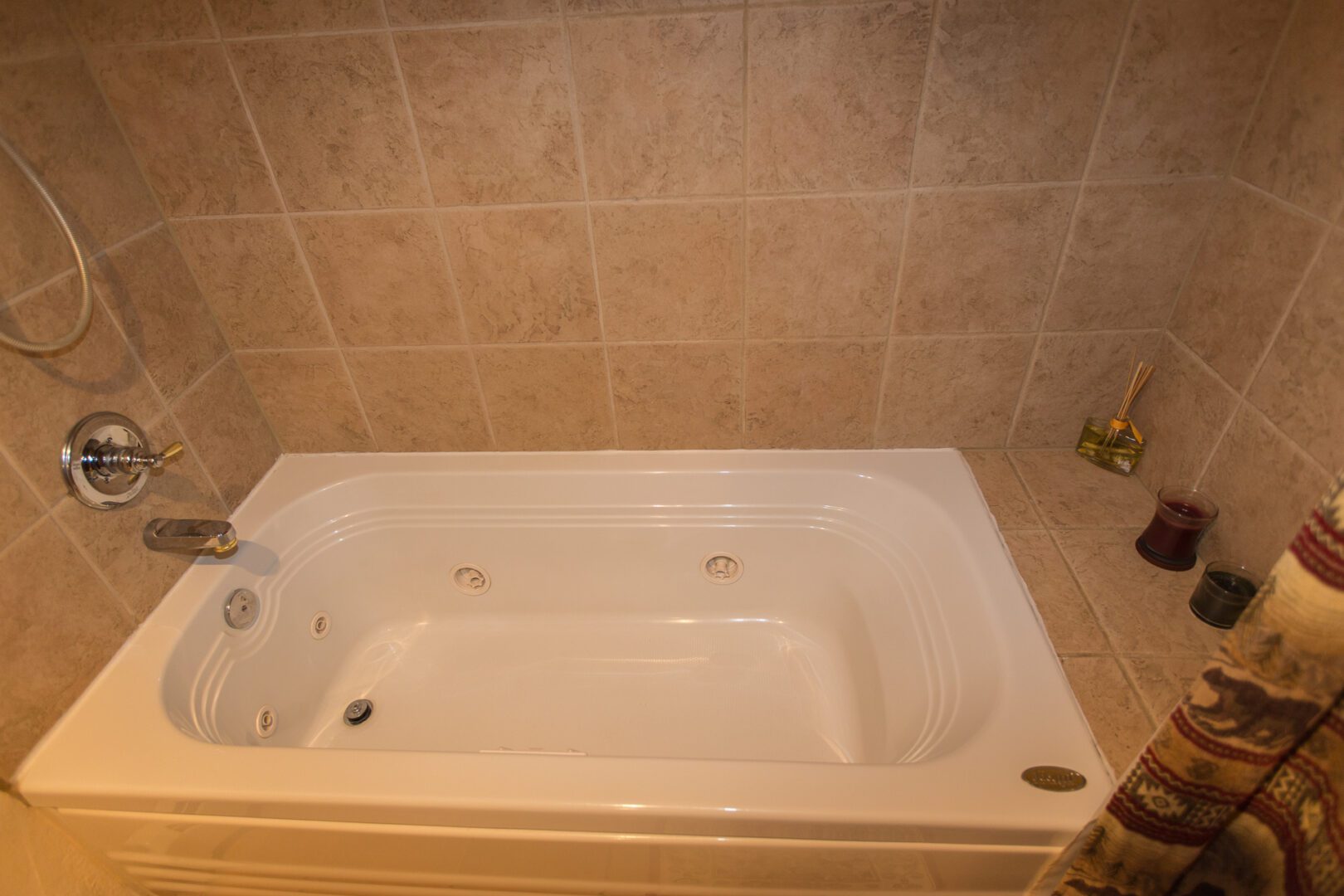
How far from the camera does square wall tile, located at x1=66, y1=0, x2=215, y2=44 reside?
1.01 metres

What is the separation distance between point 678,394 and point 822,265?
1.20ft

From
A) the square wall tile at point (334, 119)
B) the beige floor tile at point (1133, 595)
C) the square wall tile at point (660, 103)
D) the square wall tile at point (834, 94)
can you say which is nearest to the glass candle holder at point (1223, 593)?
the beige floor tile at point (1133, 595)

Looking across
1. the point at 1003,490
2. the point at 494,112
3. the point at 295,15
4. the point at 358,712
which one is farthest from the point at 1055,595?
the point at 295,15

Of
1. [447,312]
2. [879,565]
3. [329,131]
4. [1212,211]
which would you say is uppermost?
[329,131]

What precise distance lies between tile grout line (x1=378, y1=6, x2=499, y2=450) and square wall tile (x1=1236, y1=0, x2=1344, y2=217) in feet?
4.09

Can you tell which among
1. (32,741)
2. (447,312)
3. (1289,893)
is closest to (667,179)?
(447,312)

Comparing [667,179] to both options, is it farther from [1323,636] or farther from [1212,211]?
[1323,636]

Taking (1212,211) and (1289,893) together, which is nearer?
(1289,893)

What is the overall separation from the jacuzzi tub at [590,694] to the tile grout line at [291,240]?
4.5 inches

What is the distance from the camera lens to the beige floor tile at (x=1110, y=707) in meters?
0.87

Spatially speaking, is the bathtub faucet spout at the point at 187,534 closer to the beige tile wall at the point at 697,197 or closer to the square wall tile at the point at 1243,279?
the beige tile wall at the point at 697,197

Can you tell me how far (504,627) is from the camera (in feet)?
5.09

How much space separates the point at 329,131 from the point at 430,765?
98 centimetres

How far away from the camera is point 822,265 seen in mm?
1180
